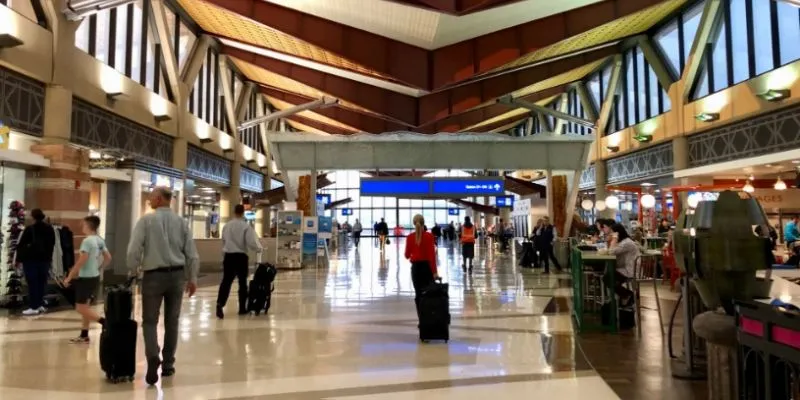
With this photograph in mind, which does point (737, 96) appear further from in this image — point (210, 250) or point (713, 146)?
point (210, 250)

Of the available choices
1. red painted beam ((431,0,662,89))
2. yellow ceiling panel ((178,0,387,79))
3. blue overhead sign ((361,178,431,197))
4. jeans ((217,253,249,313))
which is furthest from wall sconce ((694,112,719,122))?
jeans ((217,253,249,313))

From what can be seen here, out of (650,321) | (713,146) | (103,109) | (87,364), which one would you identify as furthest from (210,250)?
(713,146)

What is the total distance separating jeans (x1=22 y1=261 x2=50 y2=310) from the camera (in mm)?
7887

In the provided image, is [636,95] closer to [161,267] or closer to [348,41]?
[348,41]

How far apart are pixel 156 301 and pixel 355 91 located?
15.2 meters

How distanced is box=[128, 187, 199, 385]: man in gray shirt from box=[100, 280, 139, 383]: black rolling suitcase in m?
0.17

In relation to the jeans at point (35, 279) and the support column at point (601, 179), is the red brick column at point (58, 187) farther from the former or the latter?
the support column at point (601, 179)

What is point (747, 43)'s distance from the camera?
542 inches

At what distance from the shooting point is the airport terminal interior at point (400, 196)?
423 cm

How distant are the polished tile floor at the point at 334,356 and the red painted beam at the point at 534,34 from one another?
6818 millimetres

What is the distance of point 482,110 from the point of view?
24375mm

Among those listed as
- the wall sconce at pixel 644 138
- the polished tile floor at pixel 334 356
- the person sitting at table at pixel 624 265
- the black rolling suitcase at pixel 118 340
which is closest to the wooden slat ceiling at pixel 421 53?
the wall sconce at pixel 644 138

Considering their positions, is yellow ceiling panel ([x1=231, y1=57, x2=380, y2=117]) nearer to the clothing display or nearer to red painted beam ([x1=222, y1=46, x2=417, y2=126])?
red painted beam ([x1=222, y1=46, x2=417, y2=126])

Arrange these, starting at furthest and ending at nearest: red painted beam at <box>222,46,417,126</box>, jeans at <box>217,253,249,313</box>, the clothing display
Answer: red painted beam at <box>222,46,417,126</box>
the clothing display
jeans at <box>217,253,249,313</box>
